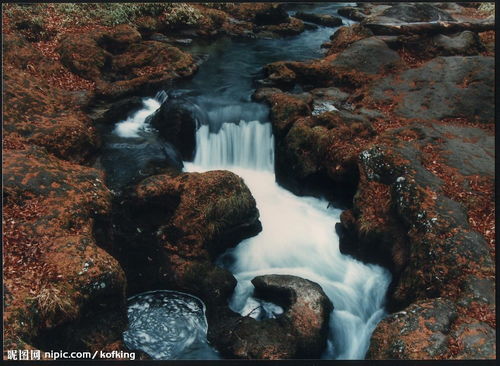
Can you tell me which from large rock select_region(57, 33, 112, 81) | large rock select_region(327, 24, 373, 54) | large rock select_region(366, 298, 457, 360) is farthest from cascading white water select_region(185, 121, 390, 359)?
large rock select_region(327, 24, 373, 54)

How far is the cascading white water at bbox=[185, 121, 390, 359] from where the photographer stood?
916 cm

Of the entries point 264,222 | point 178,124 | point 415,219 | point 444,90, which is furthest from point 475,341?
point 444,90

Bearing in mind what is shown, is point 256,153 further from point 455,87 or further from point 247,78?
point 455,87

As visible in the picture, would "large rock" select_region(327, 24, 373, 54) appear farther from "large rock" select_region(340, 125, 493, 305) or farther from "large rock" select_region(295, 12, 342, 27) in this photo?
"large rock" select_region(340, 125, 493, 305)

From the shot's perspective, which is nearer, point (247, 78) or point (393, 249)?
point (393, 249)

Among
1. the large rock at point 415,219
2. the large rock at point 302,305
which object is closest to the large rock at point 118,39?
the large rock at point 415,219

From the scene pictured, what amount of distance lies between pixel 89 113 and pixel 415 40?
1443 cm

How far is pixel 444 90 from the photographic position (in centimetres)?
1419

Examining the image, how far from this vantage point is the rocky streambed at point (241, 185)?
7109 millimetres

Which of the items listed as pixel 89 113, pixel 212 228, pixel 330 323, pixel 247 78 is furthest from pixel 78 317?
pixel 247 78

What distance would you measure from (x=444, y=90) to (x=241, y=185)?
8.97 m

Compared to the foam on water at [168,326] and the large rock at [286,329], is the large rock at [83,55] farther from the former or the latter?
the large rock at [286,329]

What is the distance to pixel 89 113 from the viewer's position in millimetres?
13180

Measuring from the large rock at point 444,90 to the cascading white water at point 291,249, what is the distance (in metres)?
4.89
